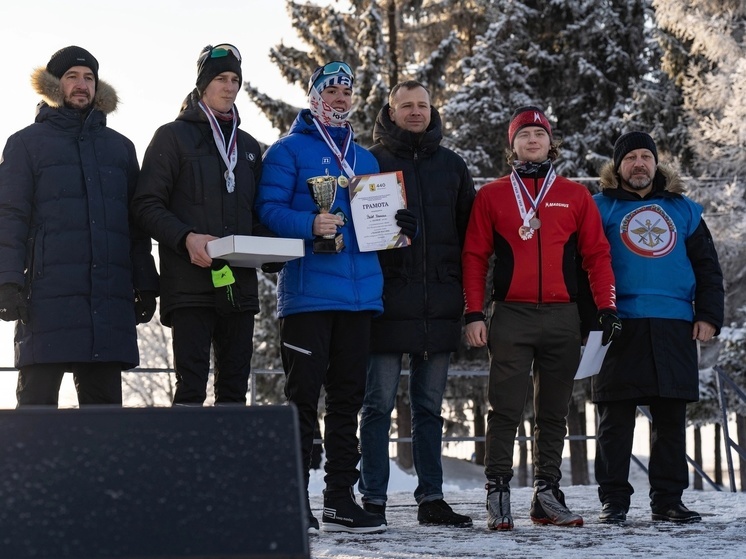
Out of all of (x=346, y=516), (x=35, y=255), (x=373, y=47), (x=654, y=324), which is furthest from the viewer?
(x=373, y=47)

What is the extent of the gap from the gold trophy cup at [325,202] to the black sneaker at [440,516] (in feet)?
4.30

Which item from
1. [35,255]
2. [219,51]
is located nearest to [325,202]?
[219,51]

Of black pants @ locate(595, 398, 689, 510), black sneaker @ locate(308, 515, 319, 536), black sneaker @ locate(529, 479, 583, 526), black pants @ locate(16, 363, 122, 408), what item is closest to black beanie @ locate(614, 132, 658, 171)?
black pants @ locate(595, 398, 689, 510)

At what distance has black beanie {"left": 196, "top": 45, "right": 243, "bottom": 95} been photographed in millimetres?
4441

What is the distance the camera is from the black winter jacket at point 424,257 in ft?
15.9

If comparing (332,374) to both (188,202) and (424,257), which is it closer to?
(424,257)

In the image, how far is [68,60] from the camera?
435 cm

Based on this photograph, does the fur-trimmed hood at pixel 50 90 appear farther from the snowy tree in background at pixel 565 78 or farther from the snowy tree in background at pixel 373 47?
the snowy tree in background at pixel 565 78

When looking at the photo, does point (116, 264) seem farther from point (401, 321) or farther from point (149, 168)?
point (401, 321)

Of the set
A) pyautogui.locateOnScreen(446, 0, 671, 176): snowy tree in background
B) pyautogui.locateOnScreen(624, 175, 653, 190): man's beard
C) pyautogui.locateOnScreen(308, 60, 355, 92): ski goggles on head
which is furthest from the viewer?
pyautogui.locateOnScreen(446, 0, 671, 176): snowy tree in background

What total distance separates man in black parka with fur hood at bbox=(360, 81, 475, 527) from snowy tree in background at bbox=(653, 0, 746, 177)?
13960mm

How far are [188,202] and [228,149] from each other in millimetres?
277

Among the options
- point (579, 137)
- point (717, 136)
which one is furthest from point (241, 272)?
point (579, 137)

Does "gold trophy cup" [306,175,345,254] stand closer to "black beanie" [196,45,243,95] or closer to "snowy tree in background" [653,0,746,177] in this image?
"black beanie" [196,45,243,95]
